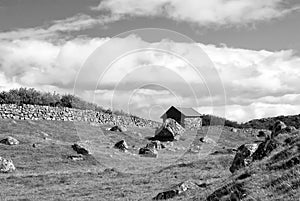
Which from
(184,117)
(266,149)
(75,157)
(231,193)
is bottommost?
(75,157)

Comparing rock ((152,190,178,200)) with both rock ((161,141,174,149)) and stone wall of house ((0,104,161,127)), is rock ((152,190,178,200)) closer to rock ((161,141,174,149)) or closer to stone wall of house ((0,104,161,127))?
rock ((161,141,174,149))

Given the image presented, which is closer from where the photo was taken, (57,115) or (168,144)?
(168,144)

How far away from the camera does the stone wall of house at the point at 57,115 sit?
62.8 meters

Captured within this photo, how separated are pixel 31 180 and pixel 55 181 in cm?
178

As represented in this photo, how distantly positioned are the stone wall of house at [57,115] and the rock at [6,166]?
27.0 meters

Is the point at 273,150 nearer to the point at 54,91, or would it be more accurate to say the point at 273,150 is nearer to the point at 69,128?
the point at 69,128

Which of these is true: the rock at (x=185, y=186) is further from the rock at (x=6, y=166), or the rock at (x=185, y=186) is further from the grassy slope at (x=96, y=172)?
the rock at (x=6, y=166)

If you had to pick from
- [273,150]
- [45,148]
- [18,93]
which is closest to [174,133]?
[45,148]

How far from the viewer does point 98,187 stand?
93.2 feet

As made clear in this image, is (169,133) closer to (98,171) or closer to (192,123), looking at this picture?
(192,123)

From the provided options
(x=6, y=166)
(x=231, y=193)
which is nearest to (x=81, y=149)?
(x=6, y=166)

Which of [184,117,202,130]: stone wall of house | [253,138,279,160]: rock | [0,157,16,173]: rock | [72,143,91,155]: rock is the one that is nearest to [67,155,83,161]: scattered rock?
[72,143,91,155]: rock

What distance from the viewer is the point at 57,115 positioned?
6769cm

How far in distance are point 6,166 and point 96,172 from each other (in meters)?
7.42
